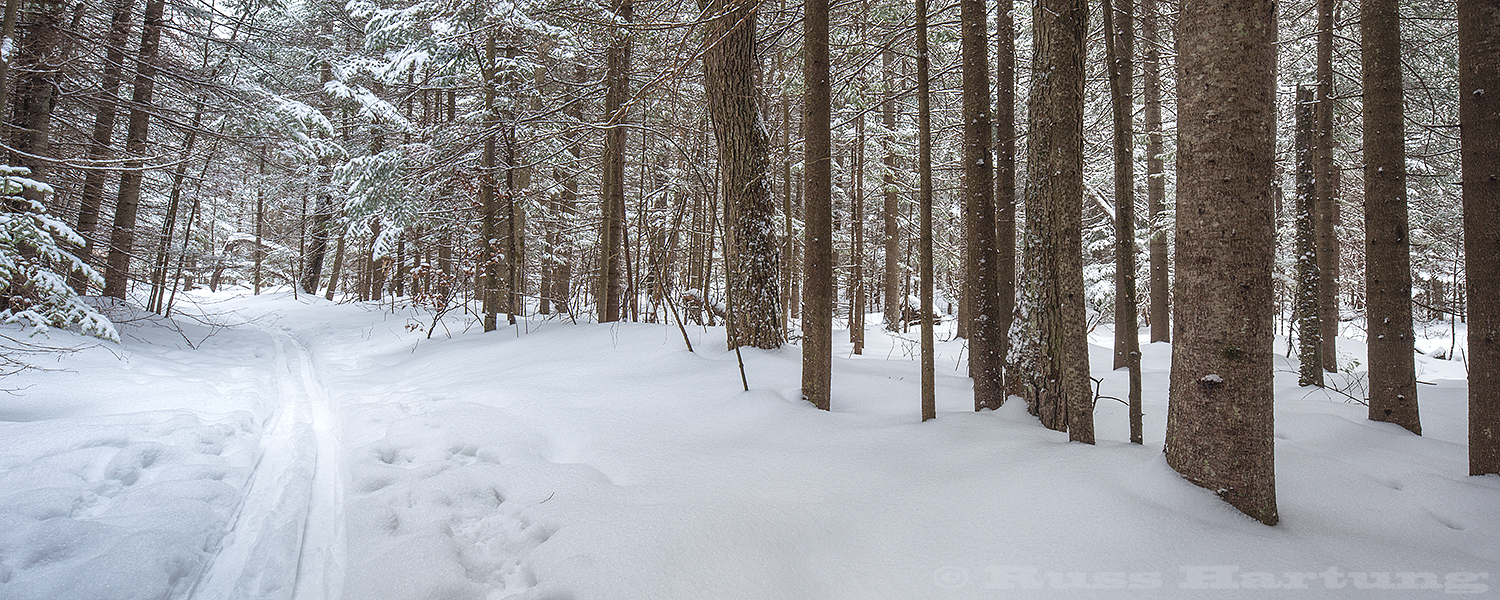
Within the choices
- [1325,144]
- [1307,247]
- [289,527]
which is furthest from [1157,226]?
[289,527]

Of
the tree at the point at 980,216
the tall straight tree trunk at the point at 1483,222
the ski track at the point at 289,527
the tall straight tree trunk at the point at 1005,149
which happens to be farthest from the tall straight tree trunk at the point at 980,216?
the ski track at the point at 289,527

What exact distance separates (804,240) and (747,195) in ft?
5.89

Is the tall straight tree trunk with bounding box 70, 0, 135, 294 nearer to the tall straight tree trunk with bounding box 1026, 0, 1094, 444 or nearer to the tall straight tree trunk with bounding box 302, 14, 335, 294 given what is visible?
the tall straight tree trunk with bounding box 302, 14, 335, 294

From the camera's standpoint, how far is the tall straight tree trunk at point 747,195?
19.8 feet

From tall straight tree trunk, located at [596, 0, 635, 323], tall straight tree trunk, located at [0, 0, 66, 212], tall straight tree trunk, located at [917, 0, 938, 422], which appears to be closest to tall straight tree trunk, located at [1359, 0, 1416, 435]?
tall straight tree trunk, located at [917, 0, 938, 422]

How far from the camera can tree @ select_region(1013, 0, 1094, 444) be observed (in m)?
3.58

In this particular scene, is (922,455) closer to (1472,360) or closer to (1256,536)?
(1256,536)

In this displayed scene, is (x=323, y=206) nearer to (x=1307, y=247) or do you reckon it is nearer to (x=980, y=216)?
(x=980, y=216)

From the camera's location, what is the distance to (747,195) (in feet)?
20.3

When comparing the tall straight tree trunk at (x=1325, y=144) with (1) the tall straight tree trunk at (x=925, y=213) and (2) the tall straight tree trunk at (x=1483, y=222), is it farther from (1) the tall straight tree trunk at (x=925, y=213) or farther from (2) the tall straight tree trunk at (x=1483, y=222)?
(1) the tall straight tree trunk at (x=925, y=213)

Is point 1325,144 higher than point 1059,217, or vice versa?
point 1325,144

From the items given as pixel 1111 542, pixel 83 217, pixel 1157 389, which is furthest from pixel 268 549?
pixel 83 217

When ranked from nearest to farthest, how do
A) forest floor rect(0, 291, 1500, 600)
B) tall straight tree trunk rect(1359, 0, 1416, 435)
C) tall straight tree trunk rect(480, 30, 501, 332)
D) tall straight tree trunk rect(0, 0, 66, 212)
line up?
forest floor rect(0, 291, 1500, 600)
tall straight tree trunk rect(1359, 0, 1416, 435)
tall straight tree trunk rect(0, 0, 66, 212)
tall straight tree trunk rect(480, 30, 501, 332)

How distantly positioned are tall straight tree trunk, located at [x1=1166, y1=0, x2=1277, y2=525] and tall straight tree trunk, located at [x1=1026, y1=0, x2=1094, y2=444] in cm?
97
